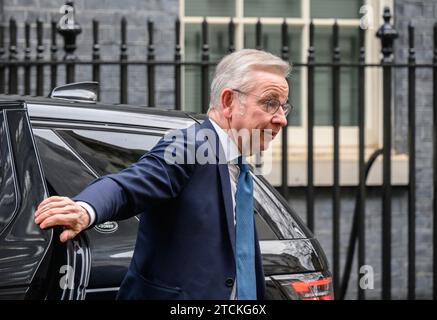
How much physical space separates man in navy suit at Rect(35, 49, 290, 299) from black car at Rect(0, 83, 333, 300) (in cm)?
26

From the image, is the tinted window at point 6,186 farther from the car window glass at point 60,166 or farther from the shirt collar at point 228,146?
the shirt collar at point 228,146

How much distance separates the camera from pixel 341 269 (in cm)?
870

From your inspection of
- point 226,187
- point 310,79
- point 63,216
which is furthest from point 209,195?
point 310,79

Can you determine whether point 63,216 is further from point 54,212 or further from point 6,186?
point 6,186

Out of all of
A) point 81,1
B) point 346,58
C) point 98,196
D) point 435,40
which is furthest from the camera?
point 346,58

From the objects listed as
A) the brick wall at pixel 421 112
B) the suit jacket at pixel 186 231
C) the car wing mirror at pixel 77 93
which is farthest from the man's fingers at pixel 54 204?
the brick wall at pixel 421 112

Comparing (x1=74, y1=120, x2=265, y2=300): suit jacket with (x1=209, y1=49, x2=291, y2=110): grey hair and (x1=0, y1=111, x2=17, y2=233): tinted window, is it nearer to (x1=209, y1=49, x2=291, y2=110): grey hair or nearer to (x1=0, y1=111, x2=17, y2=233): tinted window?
(x1=209, y1=49, x2=291, y2=110): grey hair

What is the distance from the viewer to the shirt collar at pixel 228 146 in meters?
3.19

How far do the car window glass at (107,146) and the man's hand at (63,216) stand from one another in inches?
34.0

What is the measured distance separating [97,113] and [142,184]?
879 millimetres
